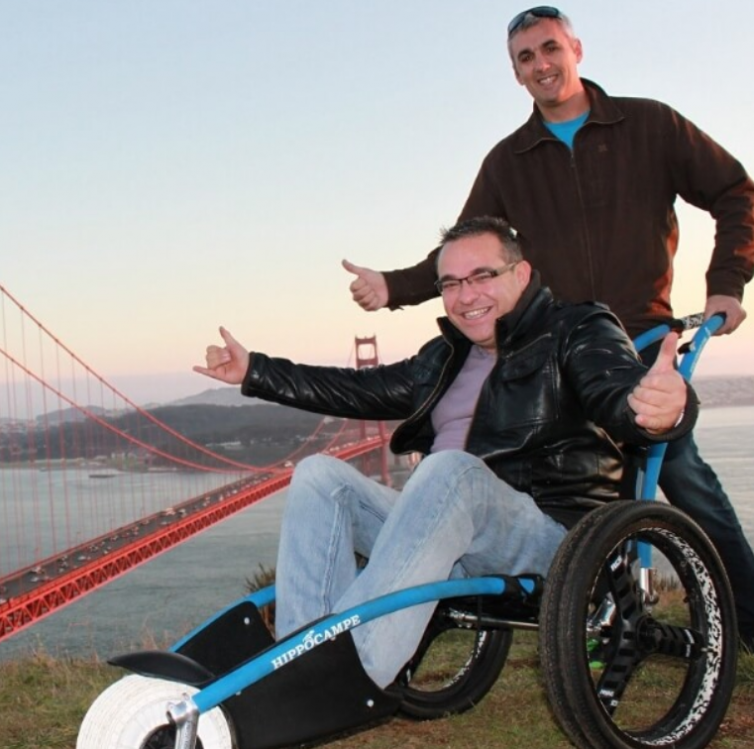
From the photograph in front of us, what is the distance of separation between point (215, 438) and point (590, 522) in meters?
42.3

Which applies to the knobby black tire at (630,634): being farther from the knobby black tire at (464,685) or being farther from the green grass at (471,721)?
the knobby black tire at (464,685)

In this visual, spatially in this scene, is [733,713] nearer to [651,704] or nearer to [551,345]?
[651,704]

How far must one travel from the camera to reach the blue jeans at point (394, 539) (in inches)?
78.4

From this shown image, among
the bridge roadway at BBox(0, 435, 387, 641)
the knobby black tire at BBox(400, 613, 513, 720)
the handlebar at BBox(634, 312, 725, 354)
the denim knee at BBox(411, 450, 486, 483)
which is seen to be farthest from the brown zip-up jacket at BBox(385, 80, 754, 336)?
the bridge roadway at BBox(0, 435, 387, 641)

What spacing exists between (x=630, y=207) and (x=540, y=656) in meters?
1.50

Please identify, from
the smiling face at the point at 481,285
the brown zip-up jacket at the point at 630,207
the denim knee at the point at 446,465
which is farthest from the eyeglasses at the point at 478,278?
the brown zip-up jacket at the point at 630,207

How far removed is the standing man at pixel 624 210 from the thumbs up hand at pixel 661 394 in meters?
0.98

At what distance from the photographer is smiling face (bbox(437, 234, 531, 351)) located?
2305 millimetres

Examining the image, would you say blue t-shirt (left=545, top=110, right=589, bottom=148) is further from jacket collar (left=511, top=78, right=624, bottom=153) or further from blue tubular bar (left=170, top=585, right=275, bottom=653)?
blue tubular bar (left=170, top=585, right=275, bottom=653)

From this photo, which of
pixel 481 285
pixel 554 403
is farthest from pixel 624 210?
pixel 554 403

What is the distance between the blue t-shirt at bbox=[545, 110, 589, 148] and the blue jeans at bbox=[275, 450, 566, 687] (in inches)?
51.6

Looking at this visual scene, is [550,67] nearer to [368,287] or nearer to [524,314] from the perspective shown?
[368,287]

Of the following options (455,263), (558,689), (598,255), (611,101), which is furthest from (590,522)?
(611,101)

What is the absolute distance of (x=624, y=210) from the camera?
2.97 metres
